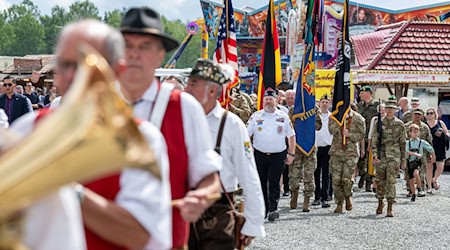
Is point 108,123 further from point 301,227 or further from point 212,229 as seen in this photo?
point 301,227

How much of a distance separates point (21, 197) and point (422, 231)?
32.2 feet

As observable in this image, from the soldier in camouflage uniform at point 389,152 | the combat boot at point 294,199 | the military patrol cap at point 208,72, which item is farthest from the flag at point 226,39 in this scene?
the military patrol cap at point 208,72

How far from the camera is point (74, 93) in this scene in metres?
1.65

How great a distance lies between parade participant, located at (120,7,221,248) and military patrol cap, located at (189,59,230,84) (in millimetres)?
1904

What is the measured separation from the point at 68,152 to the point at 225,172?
12.0 feet

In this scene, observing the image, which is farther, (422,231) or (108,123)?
(422,231)

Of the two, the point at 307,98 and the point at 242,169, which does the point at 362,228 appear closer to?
the point at 307,98

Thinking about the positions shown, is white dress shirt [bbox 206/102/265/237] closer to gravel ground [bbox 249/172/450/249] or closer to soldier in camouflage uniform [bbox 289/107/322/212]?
gravel ground [bbox 249/172/450/249]

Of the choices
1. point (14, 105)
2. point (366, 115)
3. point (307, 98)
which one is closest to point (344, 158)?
point (307, 98)

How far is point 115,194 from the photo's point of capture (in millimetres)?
2428

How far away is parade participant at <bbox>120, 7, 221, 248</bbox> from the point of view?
121 inches

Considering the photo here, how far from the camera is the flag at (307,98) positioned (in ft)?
41.9

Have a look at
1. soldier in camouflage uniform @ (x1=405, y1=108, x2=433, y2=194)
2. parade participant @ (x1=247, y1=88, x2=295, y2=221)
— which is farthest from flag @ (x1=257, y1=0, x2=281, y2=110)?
soldier in camouflage uniform @ (x1=405, y1=108, x2=433, y2=194)

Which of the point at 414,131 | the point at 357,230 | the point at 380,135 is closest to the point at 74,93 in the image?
the point at 357,230
